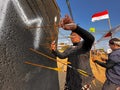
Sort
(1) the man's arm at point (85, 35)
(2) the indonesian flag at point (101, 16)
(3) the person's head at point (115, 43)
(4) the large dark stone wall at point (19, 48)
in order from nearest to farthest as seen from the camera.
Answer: (4) the large dark stone wall at point (19, 48)
(1) the man's arm at point (85, 35)
(3) the person's head at point (115, 43)
(2) the indonesian flag at point (101, 16)

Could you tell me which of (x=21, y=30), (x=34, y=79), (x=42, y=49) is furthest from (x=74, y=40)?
(x=21, y=30)

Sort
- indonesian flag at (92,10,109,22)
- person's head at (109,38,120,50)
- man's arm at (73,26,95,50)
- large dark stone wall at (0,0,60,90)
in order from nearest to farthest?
large dark stone wall at (0,0,60,90) → man's arm at (73,26,95,50) → person's head at (109,38,120,50) → indonesian flag at (92,10,109,22)

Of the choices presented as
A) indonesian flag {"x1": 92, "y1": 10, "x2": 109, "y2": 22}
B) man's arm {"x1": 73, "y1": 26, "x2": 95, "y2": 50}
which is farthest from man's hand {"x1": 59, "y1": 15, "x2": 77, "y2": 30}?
indonesian flag {"x1": 92, "y1": 10, "x2": 109, "y2": 22}

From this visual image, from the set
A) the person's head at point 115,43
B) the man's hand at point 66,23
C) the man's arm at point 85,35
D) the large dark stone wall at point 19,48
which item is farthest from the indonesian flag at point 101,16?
the man's hand at point 66,23

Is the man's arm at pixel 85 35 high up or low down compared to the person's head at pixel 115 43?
up

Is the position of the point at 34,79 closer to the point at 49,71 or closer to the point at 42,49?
the point at 42,49

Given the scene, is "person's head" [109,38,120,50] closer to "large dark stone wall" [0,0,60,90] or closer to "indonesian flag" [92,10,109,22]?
"large dark stone wall" [0,0,60,90]

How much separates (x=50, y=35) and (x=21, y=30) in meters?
1.90

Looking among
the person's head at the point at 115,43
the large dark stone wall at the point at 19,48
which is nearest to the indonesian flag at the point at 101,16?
the person's head at the point at 115,43

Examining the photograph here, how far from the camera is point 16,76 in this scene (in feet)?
7.70

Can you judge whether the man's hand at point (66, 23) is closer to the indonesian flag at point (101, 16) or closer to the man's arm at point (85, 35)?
the man's arm at point (85, 35)

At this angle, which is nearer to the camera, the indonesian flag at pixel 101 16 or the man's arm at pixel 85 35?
the man's arm at pixel 85 35

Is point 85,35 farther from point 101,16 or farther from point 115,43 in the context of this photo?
point 101,16

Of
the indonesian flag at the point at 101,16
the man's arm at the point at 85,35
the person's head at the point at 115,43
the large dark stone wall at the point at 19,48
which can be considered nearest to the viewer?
the large dark stone wall at the point at 19,48
